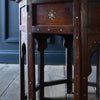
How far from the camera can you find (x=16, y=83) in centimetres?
185

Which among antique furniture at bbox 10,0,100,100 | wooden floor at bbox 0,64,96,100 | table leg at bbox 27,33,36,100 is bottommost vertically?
wooden floor at bbox 0,64,96,100

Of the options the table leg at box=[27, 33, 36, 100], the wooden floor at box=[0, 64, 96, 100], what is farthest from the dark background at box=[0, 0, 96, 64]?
the table leg at box=[27, 33, 36, 100]

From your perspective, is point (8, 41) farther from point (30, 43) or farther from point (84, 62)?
point (84, 62)

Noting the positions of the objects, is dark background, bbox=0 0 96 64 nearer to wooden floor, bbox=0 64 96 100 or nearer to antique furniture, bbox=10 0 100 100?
wooden floor, bbox=0 64 96 100

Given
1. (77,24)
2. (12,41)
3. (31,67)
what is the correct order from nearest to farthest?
(77,24) → (31,67) → (12,41)

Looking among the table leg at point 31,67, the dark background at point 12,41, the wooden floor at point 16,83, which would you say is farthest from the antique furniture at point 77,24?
the dark background at point 12,41

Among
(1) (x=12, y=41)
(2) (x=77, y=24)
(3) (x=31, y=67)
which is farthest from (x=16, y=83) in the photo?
(2) (x=77, y=24)

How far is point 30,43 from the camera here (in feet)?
3.44

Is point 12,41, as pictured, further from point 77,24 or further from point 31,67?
point 77,24

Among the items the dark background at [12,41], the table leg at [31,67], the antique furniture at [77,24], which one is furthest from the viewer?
the dark background at [12,41]

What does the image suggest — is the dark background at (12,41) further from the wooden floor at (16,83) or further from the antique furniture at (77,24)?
the antique furniture at (77,24)

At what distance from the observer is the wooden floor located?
1.54 m

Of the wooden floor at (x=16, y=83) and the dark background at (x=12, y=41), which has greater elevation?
the dark background at (x=12, y=41)

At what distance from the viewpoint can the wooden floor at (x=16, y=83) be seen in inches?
60.7
